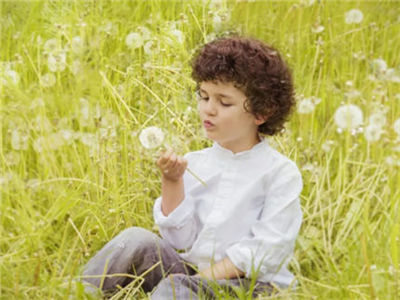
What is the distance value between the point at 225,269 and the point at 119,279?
0.84 ft

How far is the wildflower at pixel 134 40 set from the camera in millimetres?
2225

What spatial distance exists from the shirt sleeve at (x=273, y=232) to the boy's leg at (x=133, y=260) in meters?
0.16

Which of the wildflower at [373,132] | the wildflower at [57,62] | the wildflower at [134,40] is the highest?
the wildflower at [134,40]

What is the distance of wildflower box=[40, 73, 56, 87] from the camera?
2.20 meters

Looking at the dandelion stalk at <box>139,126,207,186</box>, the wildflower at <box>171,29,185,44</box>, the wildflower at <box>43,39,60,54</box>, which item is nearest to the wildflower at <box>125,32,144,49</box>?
the wildflower at <box>171,29,185,44</box>

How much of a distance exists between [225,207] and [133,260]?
249mm

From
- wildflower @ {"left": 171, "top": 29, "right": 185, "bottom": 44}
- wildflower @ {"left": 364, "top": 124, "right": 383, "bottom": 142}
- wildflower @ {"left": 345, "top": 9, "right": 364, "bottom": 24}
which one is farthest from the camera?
wildflower @ {"left": 345, "top": 9, "right": 364, "bottom": 24}

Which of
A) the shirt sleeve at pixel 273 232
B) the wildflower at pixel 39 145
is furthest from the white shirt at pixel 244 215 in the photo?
the wildflower at pixel 39 145

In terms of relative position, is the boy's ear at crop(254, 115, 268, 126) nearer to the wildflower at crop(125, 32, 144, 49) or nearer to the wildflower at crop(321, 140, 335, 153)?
the wildflower at crop(321, 140, 335, 153)

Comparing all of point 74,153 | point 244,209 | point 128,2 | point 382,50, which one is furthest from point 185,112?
point 382,50

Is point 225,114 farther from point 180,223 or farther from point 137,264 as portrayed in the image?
point 137,264

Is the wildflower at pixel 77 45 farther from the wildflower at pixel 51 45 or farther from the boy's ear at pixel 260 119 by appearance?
the boy's ear at pixel 260 119

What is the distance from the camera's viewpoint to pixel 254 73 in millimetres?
1690

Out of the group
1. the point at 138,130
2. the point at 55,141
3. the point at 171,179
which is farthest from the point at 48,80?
the point at 171,179
